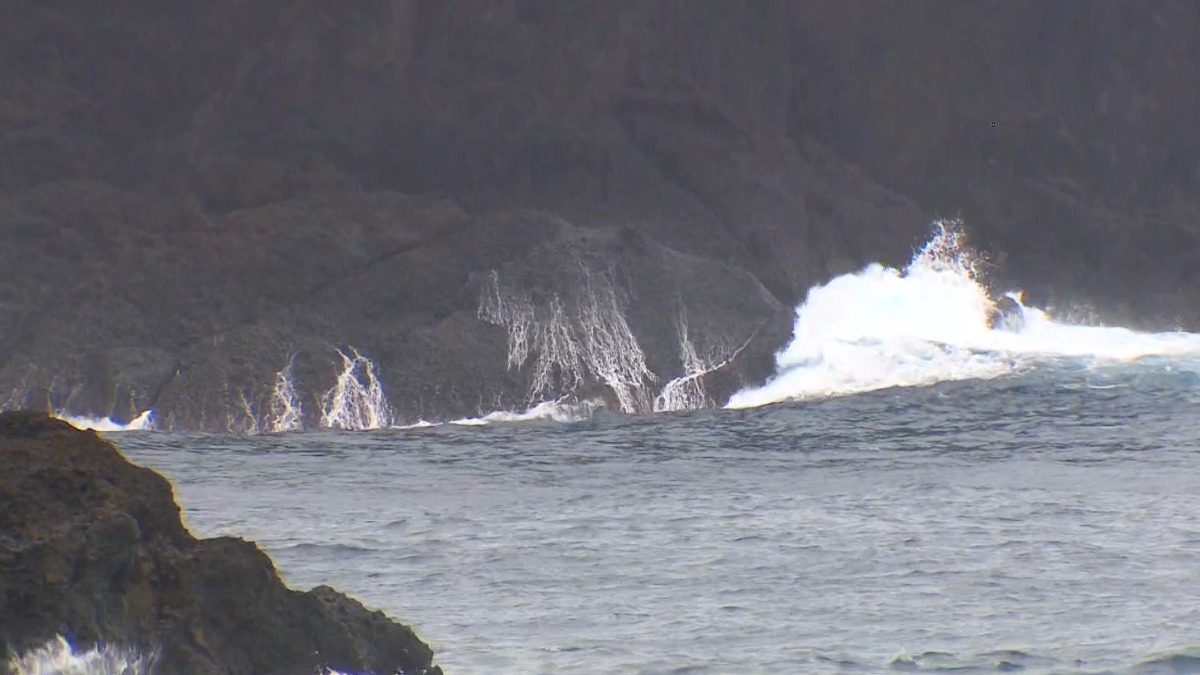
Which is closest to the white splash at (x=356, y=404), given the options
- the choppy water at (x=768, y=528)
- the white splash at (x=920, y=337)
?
the choppy water at (x=768, y=528)

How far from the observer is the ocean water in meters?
10.2

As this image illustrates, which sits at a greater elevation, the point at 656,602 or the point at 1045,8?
the point at 1045,8

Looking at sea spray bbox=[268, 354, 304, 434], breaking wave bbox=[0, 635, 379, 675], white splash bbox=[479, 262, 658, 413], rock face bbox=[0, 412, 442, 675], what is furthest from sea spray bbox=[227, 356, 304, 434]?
breaking wave bbox=[0, 635, 379, 675]

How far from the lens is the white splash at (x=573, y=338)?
62.4ft

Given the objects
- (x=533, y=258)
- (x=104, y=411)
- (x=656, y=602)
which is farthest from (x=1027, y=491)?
(x=104, y=411)

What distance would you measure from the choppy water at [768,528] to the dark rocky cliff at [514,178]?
62.6 inches

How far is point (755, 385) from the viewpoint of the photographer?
19766mm

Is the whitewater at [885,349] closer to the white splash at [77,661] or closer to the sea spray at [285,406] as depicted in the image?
the sea spray at [285,406]

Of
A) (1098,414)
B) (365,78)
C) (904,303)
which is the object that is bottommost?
(1098,414)

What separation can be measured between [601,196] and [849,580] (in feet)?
31.8

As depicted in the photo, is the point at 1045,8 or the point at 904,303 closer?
the point at 904,303

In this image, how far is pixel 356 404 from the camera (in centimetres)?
1836

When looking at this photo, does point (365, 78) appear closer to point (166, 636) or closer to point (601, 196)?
point (601, 196)

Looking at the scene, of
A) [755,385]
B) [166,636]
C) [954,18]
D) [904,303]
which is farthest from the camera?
[954,18]
